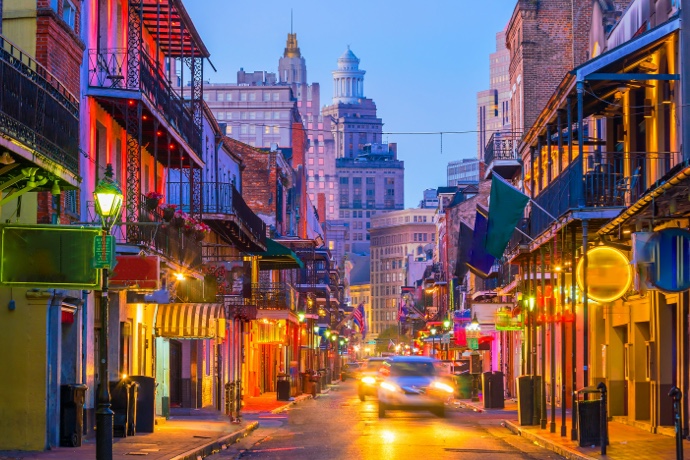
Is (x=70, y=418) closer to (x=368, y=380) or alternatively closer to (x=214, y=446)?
(x=214, y=446)

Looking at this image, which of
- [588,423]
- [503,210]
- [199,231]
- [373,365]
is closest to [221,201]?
→ [373,365]

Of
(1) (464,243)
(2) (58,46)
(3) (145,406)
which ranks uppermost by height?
(2) (58,46)

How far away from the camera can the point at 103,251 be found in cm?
1773

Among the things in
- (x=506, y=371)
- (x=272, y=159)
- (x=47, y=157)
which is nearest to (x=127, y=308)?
(x=47, y=157)

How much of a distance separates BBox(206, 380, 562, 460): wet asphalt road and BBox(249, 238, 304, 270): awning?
37.6 ft

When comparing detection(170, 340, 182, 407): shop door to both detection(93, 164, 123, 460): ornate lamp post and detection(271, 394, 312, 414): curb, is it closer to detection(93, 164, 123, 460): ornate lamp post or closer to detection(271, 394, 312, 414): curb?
detection(271, 394, 312, 414): curb

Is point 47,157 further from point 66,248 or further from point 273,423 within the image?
point 273,423

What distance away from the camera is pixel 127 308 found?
2934 centimetres

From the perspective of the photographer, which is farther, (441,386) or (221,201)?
(221,201)

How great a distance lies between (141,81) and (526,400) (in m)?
10.9

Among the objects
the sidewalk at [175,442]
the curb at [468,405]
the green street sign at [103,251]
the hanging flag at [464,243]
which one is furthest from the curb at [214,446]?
the hanging flag at [464,243]

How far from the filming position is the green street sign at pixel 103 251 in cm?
1762

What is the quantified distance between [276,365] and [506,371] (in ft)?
57.2

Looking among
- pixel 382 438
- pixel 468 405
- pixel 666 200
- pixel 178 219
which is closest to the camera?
pixel 666 200
